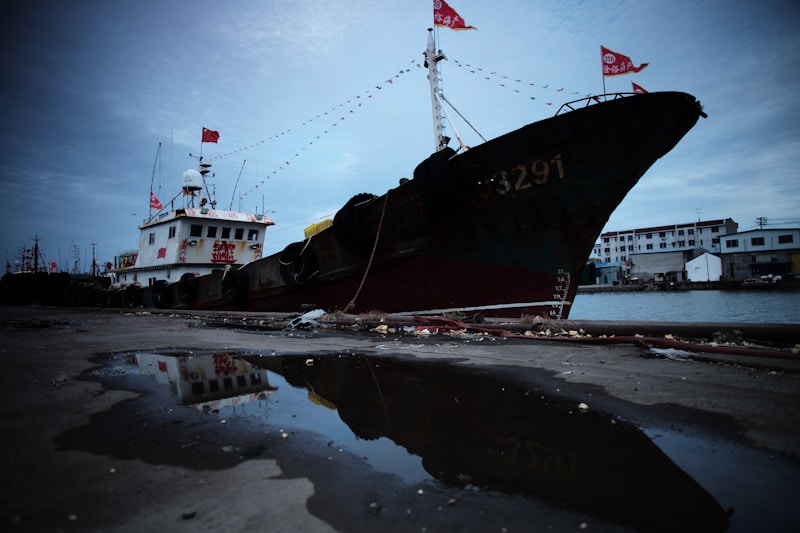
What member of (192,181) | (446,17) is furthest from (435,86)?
(192,181)

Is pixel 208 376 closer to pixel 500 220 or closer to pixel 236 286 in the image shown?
pixel 500 220

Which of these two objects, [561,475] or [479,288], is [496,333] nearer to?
[479,288]

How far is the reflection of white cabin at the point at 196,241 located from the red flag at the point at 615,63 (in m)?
15.9

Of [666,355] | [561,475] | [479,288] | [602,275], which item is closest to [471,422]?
[561,475]

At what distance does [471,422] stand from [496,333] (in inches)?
148

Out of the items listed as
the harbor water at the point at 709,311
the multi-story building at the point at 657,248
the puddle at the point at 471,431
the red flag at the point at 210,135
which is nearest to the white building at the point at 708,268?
the multi-story building at the point at 657,248

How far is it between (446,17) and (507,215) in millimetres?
6685

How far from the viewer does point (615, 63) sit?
934 cm

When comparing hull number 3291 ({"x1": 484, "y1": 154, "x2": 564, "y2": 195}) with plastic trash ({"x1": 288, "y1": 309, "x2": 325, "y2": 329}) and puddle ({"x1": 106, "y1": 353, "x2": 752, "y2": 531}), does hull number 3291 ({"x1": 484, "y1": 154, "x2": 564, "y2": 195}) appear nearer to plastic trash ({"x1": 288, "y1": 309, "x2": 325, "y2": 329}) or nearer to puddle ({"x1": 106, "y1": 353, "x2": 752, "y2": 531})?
plastic trash ({"x1": 288, "y1": 309, "x2": 325, "y2": 329})

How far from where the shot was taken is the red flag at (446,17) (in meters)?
11.0

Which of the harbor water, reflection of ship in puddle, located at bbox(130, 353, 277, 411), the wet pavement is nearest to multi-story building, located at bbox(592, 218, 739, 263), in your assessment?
the harbor water

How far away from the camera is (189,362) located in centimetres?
491

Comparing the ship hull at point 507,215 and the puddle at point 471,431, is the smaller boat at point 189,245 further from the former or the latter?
the puddle at point 471,431

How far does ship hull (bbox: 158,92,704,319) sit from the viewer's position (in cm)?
720
